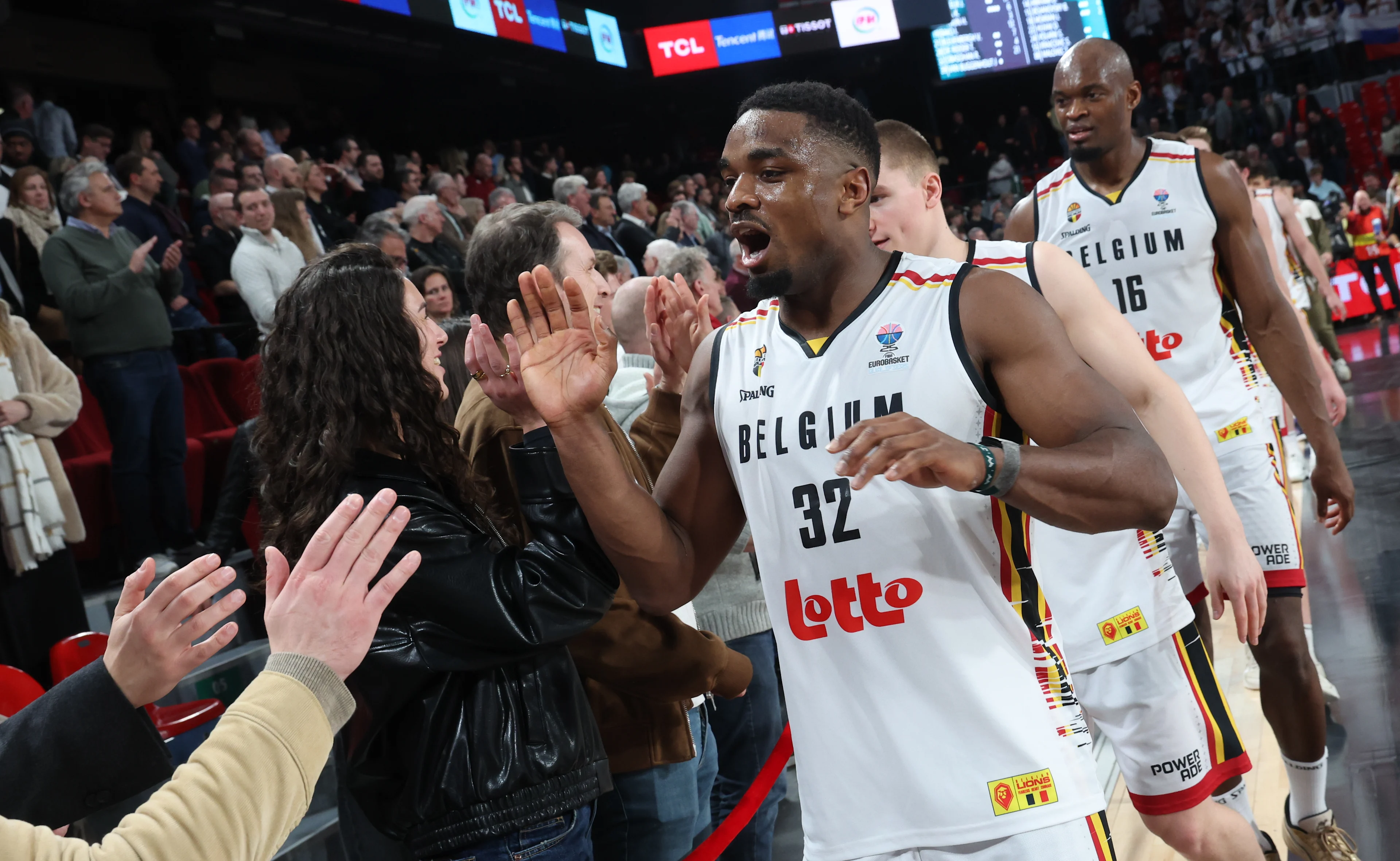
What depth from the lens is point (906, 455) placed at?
155 cm

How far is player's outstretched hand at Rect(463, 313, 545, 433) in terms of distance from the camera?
2182 mm

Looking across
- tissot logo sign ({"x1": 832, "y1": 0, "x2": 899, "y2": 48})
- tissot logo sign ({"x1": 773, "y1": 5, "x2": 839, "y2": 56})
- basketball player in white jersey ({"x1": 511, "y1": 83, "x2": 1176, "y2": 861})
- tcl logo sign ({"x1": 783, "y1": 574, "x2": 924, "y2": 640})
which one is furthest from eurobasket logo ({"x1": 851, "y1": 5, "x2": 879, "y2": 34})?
tcl logo sign ({"x1": 783, "y1": 574, "x2": 924, "y2": 640})

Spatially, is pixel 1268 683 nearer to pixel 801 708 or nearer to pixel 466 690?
pixel 801 708

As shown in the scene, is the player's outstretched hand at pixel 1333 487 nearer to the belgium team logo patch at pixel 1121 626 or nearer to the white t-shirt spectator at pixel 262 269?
the belgium team logo patch at pixel 1121 626

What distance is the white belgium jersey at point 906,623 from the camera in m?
1.79

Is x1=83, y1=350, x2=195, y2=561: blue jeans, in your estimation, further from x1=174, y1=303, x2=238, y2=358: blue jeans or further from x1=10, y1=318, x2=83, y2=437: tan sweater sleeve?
x1=174, y1=303, x2=238, y2=358: blue jeans

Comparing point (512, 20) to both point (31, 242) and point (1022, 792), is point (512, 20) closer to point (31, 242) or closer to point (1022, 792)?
point (31, 242)

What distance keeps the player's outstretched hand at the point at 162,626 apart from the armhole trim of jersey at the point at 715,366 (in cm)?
86

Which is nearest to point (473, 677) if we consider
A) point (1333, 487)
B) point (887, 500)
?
point (887, 500)

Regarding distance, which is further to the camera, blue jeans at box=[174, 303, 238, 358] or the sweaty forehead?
blue jeans at box=[174, 303, 238, 358]

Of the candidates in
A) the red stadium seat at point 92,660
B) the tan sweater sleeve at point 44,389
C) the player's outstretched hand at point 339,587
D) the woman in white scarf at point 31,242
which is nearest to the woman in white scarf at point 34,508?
the tan sweater sleeve at point 44,389

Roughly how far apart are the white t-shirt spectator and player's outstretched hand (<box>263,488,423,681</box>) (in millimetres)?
5113

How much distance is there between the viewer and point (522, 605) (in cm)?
194

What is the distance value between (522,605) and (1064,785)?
0.90 metres
